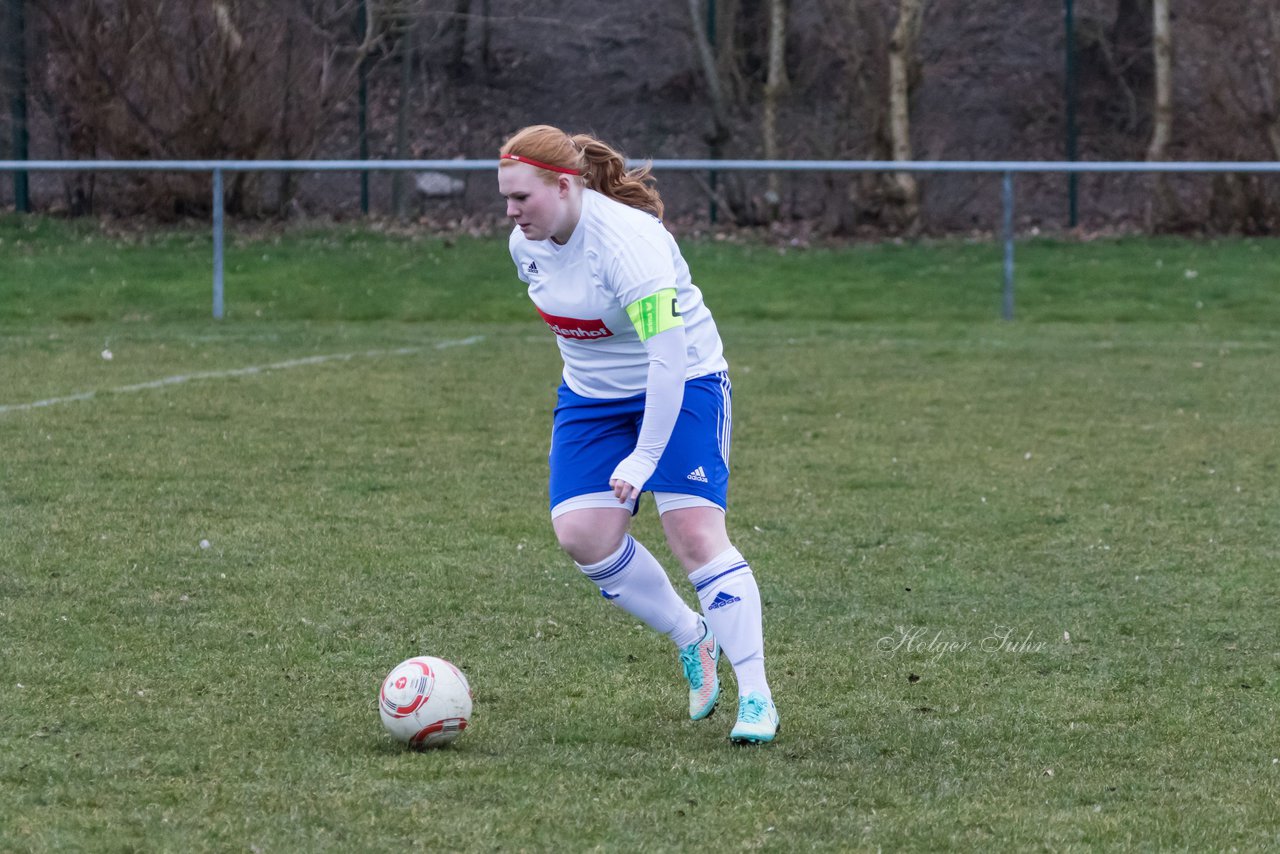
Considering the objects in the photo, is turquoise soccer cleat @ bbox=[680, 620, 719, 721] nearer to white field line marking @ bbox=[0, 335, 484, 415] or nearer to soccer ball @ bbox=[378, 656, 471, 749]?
soccer ball @ bbox=[378, 656, 471, 749]

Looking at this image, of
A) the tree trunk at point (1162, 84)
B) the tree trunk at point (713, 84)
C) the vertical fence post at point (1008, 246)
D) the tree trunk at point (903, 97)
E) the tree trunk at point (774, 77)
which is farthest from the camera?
the tree trunk at point (713, 84)

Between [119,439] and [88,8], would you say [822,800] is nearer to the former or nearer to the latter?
[119,439]

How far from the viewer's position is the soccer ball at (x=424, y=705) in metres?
4.26

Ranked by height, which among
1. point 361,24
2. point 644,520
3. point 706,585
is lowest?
point 644,520

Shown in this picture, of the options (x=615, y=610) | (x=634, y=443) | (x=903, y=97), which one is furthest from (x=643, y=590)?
(x=903, y=97)

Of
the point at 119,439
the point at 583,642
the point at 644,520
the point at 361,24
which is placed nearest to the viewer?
the point at 583,642

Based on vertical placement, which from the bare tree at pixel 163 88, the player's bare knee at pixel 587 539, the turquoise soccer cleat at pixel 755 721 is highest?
the bare tree at pixel 163 88

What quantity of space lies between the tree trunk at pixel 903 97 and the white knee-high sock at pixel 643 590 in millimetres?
15778

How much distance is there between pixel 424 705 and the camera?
426 cm

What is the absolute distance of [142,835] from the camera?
359 cm

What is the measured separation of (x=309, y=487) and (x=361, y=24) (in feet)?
47.8

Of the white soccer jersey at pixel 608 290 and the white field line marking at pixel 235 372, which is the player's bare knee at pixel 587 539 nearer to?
the white soccer jersey at pixel 608 290

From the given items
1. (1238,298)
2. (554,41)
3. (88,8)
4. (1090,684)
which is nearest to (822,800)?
(1090,684)

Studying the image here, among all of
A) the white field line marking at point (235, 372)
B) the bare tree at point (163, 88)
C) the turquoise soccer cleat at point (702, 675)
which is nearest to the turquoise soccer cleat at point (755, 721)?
the turquoise soccer cleat at point (702, 675)
